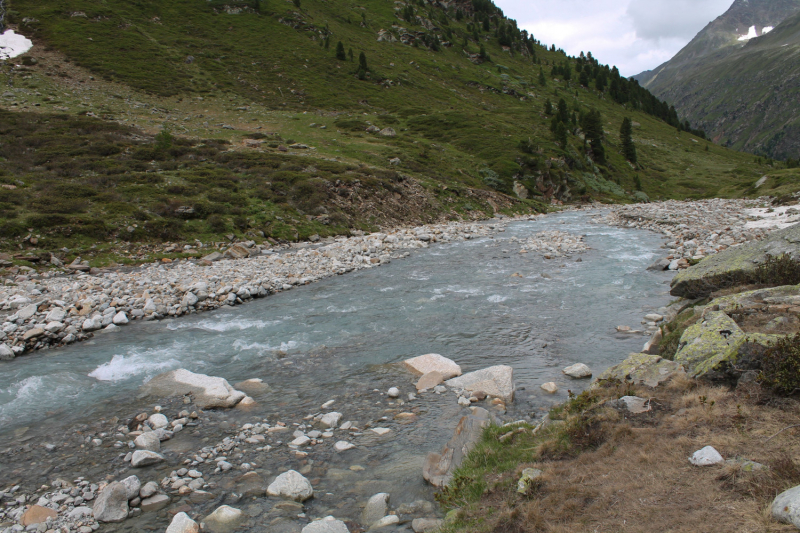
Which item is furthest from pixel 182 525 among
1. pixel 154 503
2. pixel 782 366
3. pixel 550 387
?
pixel 782 366

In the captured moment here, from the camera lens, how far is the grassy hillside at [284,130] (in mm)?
28547

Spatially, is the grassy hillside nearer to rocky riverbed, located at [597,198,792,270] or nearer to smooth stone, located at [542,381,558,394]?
rocky riverbed, located at [597,198,792,270]

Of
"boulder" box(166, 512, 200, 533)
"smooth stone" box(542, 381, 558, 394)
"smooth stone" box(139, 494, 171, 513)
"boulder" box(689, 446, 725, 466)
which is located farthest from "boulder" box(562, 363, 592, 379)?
"smooth stone" box(139, 494, 171, 513)

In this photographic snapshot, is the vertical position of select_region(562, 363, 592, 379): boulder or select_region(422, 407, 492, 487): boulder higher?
select_region(422, 407, 492, 487): boulder

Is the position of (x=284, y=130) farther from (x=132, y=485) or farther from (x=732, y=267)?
(x=132, y=485)

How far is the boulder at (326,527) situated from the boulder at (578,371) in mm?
6385

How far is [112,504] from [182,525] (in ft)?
4.11

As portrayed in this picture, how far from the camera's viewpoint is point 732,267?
1055cm

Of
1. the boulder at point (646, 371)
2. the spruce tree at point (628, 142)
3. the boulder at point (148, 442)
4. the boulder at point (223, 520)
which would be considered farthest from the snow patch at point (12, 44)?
the spruce tree at point (628, 142)

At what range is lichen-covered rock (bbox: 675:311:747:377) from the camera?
601 centimetres

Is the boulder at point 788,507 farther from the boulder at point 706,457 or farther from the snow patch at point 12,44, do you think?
the snow patch at point 12,44

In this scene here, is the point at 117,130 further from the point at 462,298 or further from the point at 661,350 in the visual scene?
the point at 661,350

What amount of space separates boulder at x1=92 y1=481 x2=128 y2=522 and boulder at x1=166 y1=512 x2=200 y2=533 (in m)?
0.88

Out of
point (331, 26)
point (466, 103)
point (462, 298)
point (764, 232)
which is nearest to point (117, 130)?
point (462, 298)
